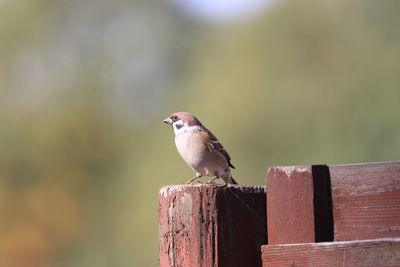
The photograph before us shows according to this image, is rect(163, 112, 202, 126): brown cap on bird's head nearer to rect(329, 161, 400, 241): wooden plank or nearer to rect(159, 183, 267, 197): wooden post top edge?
rect(159, 183, 267, 197): wooden post top edge

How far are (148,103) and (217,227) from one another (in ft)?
65.0

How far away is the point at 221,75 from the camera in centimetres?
1959

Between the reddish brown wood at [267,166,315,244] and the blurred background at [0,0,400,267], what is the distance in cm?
1230

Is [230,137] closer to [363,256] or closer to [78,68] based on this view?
[78,68]

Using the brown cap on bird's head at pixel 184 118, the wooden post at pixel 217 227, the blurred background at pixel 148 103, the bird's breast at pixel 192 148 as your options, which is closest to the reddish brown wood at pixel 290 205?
the wooden post at pixel 217 227

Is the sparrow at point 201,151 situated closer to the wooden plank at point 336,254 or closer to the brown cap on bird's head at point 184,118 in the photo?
the brown cap on bird's head at point 184,118

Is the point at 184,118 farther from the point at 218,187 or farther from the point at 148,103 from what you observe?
the point at 148,103

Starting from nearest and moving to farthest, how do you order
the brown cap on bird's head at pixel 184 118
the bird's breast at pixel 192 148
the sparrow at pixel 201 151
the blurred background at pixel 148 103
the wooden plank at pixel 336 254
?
the wooden plank at pixel 336 254 < the brown cap on bird's head at pixel 184 118 < the sparrow at pixel 201 151 < the bird's breast at pixel 192 148 < the blurred background at pixel 148 103

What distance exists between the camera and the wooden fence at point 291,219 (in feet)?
5.14

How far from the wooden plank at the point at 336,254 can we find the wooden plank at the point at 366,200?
1.4 inches

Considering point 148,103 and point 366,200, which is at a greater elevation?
point 148,103

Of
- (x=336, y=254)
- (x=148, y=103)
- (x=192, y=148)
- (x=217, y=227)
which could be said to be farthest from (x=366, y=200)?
(x=148, y=103)

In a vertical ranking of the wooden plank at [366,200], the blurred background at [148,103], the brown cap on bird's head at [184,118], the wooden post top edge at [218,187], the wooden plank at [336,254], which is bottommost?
the wooden plank at [336,254]

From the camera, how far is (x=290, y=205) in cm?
175
